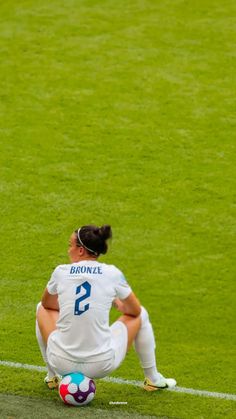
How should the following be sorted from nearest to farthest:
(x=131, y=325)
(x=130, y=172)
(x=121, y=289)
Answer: (x=121, y=289)
(x=131, y=325)
(x=130, y=172)

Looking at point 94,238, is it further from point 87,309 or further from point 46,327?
point 46,327

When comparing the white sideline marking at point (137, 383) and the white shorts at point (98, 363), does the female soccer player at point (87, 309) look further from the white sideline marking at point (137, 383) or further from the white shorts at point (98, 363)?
the white sideline marking at point (137, 383)

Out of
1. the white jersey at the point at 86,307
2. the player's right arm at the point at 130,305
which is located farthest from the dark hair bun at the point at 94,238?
the player's right arm at the point at 130,305

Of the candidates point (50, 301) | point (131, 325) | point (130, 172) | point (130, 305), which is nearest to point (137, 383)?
point (131, 325)

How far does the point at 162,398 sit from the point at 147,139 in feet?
20.1

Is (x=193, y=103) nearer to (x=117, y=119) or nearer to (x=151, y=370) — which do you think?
(x=117, y=119)

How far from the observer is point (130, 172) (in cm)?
1338

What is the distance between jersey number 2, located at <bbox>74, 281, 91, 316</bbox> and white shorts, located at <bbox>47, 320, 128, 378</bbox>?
35 cm

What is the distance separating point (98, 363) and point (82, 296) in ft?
1.67

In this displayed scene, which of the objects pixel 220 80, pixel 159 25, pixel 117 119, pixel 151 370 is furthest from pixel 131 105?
pixel 151 370

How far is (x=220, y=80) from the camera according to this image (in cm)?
1527

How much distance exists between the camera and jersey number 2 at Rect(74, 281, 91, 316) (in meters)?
7.88

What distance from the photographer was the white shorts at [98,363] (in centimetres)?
793

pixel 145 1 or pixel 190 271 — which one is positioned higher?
pixel 145 1
